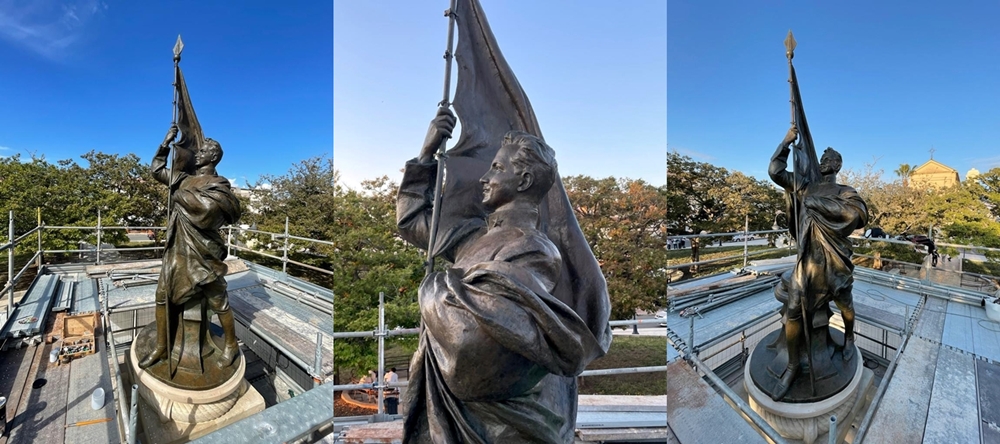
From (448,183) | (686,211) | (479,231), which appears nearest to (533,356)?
(479,231)

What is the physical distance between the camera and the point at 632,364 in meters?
5.88

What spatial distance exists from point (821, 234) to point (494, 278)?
238 cm

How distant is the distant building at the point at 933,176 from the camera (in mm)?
7574

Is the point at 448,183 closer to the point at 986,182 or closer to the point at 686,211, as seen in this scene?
the point at 686,211

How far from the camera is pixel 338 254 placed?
563 cm

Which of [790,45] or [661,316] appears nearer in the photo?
[790,45]

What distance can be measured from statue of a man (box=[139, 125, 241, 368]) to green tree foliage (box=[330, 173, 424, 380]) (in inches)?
93.4

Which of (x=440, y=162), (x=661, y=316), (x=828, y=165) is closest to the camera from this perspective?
(x=440, y=162)

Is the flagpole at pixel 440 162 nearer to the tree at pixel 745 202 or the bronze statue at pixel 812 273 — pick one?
the bronze statue at pixel 812 273

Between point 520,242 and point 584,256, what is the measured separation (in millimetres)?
300

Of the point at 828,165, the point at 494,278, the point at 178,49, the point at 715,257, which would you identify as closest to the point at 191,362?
the point at 178,49

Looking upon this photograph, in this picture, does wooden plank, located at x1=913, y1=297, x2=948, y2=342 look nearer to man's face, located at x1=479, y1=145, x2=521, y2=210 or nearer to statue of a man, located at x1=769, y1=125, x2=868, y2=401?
statue of a man, located at x1=769, y1=125, x2=868, y2=401

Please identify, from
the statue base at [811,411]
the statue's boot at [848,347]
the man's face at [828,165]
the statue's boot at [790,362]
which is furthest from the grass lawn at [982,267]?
the man's face at [828,165]

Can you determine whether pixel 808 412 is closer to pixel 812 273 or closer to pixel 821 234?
pixel 812 273
